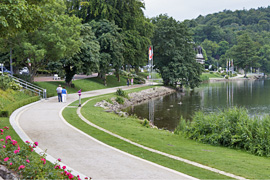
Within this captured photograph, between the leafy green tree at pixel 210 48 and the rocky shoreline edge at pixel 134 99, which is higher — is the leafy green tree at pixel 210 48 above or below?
above

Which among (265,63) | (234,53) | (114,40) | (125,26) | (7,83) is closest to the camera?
(7,83)

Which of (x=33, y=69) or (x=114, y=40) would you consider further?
(x=114, y=40)

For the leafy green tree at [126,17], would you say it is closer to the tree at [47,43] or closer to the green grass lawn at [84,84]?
the green grass lawn at [84,84]

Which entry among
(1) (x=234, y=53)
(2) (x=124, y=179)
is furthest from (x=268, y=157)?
(1) (x=234, y=53)

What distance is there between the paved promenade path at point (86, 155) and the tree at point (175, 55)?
41786 millimetres

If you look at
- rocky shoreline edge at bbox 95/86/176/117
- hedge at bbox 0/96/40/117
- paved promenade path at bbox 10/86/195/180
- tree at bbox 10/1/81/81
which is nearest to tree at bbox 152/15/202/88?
rocky shoreline edge at bbox 95/86/176/117

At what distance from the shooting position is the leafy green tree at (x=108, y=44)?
45438 mm

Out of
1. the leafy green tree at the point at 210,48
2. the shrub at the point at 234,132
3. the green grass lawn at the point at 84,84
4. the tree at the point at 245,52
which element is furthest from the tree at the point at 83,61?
the leafy green tree at the point at 210,48

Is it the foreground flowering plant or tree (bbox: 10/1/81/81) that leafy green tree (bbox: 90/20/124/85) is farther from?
the foreground flowering plant

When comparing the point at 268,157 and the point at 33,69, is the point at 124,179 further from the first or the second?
the point at 33,69

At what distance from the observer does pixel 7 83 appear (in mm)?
25875

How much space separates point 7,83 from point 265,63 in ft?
442

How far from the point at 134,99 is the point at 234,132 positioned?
82.4 ft

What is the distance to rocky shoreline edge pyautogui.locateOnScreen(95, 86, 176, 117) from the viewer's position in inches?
1124
